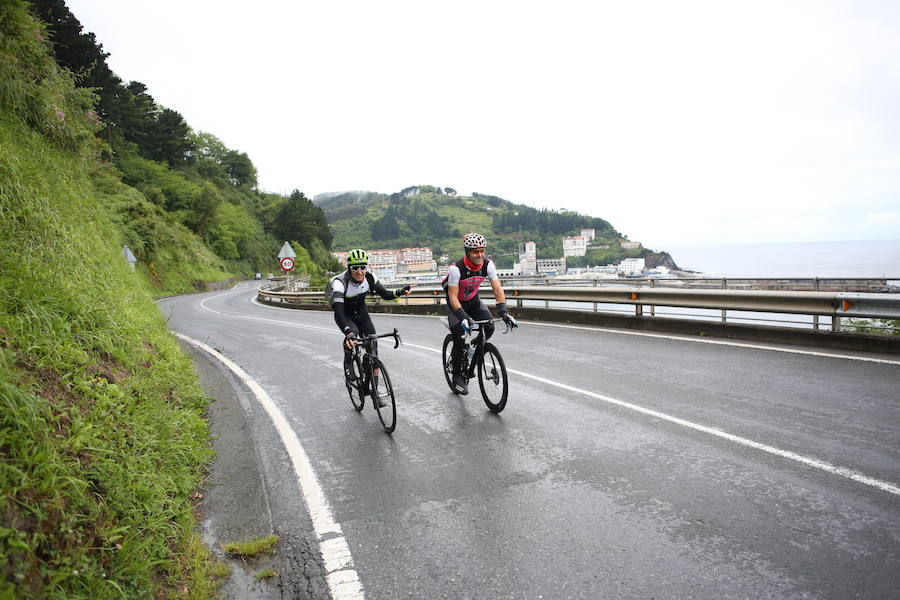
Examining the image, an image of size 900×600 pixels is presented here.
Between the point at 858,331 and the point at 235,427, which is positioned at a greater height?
the point at 858,331

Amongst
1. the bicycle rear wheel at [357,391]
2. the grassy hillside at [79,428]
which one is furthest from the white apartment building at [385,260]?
the bicycle rear wheel at [357,391]

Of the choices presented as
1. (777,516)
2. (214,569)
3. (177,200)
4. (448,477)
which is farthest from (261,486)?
(177,200)

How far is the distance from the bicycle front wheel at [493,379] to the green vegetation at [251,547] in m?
3.09

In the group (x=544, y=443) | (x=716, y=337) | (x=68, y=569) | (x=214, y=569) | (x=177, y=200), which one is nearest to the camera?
(x=68, y=569)

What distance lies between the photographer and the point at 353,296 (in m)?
6.26

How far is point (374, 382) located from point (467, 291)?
1.76 meters

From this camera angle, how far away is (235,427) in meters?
5.87

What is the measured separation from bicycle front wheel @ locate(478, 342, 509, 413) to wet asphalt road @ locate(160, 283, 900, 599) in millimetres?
220

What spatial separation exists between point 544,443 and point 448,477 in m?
1.10

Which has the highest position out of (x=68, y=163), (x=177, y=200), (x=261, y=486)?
(x=177, y=200)


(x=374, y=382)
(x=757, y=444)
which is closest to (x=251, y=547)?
(x=374, y=382)

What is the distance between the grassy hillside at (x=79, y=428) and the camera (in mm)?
2385

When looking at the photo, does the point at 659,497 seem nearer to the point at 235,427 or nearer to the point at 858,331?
the point at 235,427

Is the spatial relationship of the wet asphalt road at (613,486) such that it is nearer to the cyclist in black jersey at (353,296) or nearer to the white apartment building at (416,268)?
the cyclist in black jersey at (353,296)
